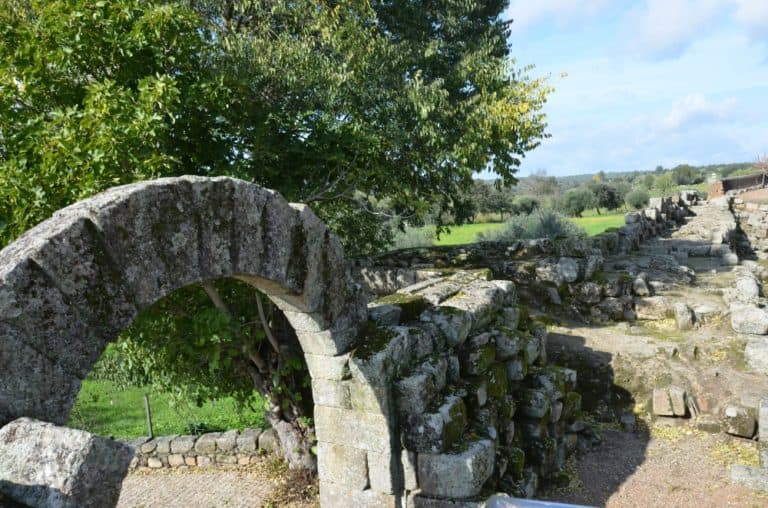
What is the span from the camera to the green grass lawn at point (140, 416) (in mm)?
9422

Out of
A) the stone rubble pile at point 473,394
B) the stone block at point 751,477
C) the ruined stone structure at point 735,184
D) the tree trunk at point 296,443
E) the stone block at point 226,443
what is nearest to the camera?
the stone rubble pile at point 473,394

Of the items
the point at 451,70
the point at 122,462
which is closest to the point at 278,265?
the point at 122,462

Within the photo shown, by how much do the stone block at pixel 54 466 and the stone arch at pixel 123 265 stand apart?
19cm

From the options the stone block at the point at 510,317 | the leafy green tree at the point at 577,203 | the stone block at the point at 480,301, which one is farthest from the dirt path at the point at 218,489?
the leafy green tree at the point at 577,203

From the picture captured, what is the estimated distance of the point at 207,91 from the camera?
6004mm

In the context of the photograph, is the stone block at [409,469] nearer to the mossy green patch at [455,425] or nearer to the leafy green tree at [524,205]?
the mossy green patch at [455,425]

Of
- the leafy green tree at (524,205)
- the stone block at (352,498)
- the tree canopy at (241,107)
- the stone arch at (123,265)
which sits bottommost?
the stone block at (352,498)

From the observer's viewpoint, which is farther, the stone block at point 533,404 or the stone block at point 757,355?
the stone block at point 757,355

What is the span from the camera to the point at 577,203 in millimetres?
45125

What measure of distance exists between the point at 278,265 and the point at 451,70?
8870 mm

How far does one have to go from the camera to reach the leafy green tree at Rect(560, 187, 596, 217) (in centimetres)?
4503

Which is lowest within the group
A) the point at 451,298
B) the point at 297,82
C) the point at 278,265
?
the point at 451,298

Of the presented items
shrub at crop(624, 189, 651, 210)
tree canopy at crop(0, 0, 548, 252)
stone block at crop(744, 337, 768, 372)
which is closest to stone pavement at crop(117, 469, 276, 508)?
tree canopy at crop(0, 0, 548, 252)

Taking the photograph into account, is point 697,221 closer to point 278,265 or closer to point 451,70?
point 451,70
